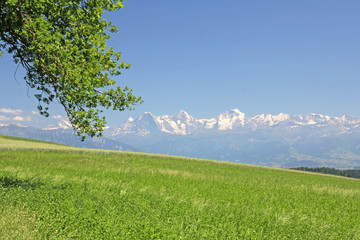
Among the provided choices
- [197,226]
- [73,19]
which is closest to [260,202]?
[197,226]

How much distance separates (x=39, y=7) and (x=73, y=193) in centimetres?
965

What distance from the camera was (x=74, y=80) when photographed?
13.9 m

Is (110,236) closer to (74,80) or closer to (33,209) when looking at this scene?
(33,209)

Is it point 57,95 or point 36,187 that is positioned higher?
point 57,95

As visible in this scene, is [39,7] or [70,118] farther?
[70,118]

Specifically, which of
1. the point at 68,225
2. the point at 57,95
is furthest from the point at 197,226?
the point at 57,95

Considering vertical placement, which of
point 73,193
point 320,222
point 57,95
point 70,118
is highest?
point 57,95

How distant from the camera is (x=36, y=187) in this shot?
1658cm

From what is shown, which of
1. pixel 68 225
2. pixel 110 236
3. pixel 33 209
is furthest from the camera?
pixel 33 209

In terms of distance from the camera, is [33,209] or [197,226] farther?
[33,209]

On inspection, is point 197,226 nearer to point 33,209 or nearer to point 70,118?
point 33,209

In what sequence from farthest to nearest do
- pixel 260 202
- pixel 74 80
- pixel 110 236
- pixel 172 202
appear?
pixel 260 202 < pixel 172 202 < pixel 74 80 < pixel 110 236

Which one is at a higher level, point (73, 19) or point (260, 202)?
point (73, 19)

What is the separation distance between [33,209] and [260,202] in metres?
13.6
